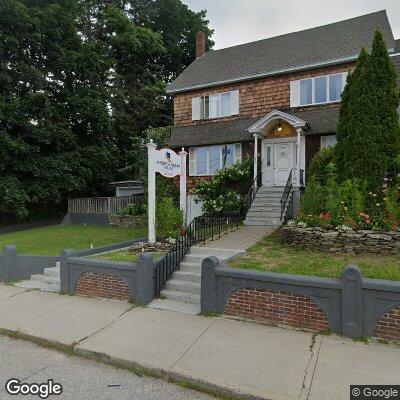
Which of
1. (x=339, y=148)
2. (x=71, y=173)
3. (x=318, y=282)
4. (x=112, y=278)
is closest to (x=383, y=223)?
(x=339, y=148)

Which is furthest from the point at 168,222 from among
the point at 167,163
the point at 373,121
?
the point at 373,121

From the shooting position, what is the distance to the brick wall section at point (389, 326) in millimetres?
4914

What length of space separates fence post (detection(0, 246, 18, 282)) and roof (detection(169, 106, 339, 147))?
1025cm

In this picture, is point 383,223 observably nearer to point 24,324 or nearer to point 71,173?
point 24,324

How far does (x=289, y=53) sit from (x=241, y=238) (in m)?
11.1

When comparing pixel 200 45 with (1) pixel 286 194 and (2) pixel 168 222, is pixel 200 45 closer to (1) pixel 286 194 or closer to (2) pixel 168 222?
(1) pixel 286 194

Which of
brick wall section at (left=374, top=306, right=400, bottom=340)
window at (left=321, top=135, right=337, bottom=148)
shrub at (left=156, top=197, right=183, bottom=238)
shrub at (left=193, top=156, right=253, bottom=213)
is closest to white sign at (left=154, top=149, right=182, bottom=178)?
shrub at (left=156, top=197, right=183, bottom=238)

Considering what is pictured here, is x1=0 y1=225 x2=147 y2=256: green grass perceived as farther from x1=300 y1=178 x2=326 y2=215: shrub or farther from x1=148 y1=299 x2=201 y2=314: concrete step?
x1=300 y1=178 x2=326 y2=215: shrub

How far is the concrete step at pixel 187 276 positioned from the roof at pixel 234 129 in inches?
385

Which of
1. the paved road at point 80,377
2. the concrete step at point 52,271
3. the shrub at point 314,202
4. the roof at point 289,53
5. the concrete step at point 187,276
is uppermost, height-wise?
the roof at point 289,53

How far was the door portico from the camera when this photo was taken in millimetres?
14766

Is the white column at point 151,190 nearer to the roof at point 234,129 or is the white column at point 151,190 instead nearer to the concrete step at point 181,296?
the concrete step at point 181,296

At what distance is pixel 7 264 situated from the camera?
30.0 feet

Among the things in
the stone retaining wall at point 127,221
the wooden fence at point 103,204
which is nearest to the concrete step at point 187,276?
the stone retaining wall at point 127,221
